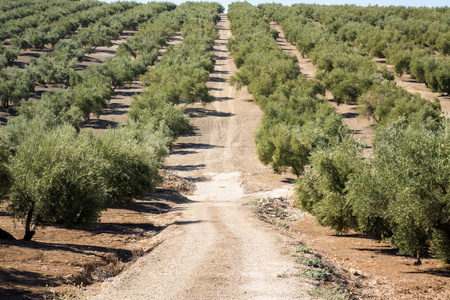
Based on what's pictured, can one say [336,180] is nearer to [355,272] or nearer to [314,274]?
[355,272]

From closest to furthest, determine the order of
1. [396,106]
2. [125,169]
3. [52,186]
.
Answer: [52,186] < [125,169] < [396,106]

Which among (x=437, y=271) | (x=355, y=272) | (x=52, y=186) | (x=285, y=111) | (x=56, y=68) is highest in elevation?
(x=56, y=68)

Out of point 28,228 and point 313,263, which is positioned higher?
point 313,263

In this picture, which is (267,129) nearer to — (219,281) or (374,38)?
(219,281)

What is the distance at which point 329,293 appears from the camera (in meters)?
15.1

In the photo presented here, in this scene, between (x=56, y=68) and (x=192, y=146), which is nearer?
(x=192, y=146)

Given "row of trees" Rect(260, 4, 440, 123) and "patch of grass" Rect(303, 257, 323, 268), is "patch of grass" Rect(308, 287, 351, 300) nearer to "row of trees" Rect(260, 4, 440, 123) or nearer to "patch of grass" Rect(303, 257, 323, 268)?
"patch of grass" Rect(303, 257, 323, 268)

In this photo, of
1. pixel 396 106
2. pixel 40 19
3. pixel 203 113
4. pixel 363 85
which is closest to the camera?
pixel 396 106

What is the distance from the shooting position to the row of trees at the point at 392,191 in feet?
61.4

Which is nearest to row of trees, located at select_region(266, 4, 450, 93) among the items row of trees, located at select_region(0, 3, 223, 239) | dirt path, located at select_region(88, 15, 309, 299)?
dirt path, located at select_region(88, 15, 309, 299)

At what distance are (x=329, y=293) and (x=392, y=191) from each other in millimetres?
7948

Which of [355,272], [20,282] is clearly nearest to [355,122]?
[355,272]

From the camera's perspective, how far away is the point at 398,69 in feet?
324

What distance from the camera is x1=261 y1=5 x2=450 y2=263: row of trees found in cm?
1870
